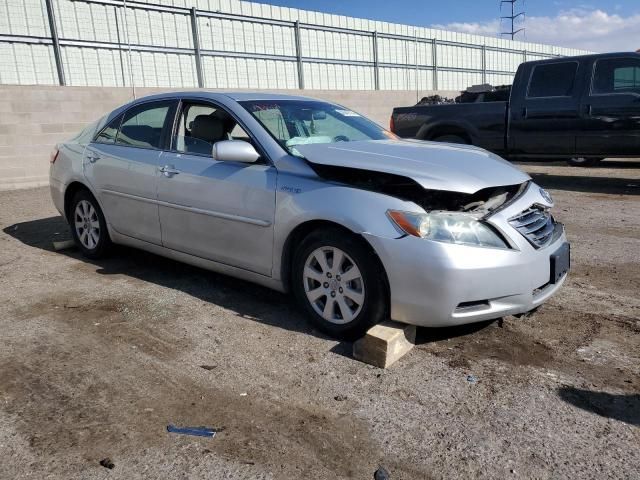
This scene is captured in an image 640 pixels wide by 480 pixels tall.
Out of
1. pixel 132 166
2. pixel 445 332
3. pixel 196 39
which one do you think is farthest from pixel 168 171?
pixel 196 39

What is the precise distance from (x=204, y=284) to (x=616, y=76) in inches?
283

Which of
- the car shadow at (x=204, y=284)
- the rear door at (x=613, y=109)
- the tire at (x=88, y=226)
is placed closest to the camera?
the car shadow at (x=204, y=284)

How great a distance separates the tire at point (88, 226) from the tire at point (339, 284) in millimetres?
2493

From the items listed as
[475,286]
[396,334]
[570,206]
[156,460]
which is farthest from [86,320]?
[570,206]

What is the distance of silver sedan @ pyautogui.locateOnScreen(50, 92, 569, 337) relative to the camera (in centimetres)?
320

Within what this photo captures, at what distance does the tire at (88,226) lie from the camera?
17.5 feet

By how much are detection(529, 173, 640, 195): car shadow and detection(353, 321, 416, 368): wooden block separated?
698 cm

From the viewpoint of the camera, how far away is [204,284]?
4758mm

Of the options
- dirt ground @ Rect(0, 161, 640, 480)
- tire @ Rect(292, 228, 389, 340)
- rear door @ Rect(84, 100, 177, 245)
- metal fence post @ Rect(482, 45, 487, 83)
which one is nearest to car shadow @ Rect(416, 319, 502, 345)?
dirt ground @ Rect(0, 161, 640, 480)

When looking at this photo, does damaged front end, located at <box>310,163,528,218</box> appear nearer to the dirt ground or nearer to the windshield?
the windshield

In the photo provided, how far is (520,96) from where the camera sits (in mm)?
9211

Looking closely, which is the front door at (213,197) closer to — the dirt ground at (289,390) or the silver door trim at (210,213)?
the silver door trim at (210,213)

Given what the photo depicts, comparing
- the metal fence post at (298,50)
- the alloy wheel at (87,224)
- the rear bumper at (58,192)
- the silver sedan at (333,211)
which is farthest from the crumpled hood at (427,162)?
the metal fence post at (298,50)

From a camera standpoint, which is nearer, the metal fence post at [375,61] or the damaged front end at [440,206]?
the damaged front end at [440,206]
